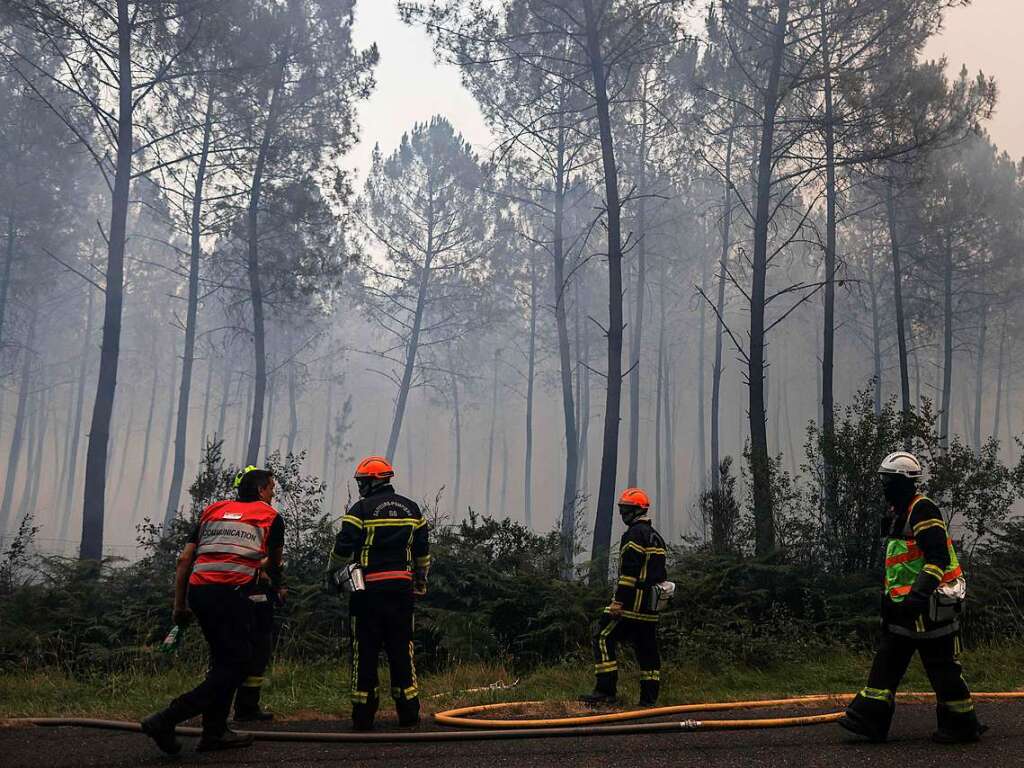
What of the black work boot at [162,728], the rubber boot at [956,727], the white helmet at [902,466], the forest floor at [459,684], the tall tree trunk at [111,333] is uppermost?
the tall tree trunk at [111,333]

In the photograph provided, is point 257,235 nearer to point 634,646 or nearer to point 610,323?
point 610,323

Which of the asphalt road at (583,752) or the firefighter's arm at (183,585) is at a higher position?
the firefighter's arm at (183,585)

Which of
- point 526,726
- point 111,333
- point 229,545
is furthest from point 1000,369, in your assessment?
point 229,545

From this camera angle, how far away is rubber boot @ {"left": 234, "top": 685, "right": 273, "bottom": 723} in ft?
20.8

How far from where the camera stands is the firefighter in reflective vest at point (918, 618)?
17.0 feet

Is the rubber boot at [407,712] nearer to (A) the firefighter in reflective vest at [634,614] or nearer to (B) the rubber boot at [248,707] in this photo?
(B) the rubber boot at [248,707]

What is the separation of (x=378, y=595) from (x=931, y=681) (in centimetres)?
392

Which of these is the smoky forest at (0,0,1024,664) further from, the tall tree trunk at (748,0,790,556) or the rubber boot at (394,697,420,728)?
the rubber boot at (394,697,420,728)

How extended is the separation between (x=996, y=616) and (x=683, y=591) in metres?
3.76

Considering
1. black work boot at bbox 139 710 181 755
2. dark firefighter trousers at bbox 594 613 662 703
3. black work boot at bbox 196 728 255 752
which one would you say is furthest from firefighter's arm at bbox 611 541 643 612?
black work boot at bbox 139 710 181 755

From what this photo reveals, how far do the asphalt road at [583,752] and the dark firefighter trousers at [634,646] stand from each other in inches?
48.4

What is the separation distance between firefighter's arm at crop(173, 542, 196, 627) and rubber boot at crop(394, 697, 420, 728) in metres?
1.70

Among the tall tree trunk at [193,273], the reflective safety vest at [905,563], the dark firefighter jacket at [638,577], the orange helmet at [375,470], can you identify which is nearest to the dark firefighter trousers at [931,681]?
the reflective safety vest at [905,563]

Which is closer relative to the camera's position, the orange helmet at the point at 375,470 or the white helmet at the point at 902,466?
the white helmet at the point at 902,466
